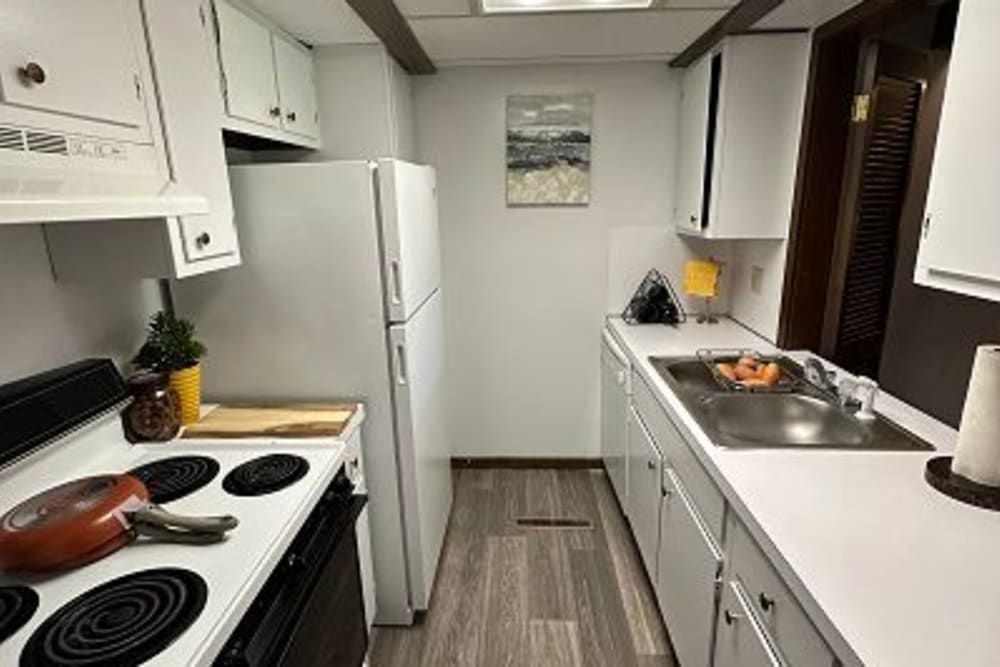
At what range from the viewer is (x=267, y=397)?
6.23ft

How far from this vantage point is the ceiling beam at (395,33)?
1.78 m

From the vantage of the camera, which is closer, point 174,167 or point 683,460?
point 174,167

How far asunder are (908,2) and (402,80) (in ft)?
6.04

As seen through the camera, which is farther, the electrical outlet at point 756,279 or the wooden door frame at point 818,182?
the electrical outlet at point 756,279

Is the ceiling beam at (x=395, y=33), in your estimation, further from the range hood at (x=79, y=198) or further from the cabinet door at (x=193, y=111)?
the range hood at (x=79, y=198)

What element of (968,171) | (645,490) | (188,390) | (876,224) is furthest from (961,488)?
(188,390)

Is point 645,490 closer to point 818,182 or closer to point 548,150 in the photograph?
point 818,182

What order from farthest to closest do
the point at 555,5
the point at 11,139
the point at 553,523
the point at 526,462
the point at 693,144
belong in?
the point at 526,462
the point at 553,523
the point at 693,144
the point at 555,5
the point at 11,139

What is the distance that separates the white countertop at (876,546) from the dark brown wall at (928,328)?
0.45m

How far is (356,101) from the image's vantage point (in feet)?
7.41

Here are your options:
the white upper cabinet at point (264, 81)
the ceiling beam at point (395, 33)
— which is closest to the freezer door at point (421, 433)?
the white upper cabinet at point (264, 81)

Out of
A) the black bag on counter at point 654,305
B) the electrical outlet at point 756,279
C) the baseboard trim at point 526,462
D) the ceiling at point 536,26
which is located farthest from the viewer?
the baseboard trim at point 526,462

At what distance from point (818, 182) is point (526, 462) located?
2.03 metres

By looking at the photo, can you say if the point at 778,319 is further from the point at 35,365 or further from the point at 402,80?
the point at 35,365
